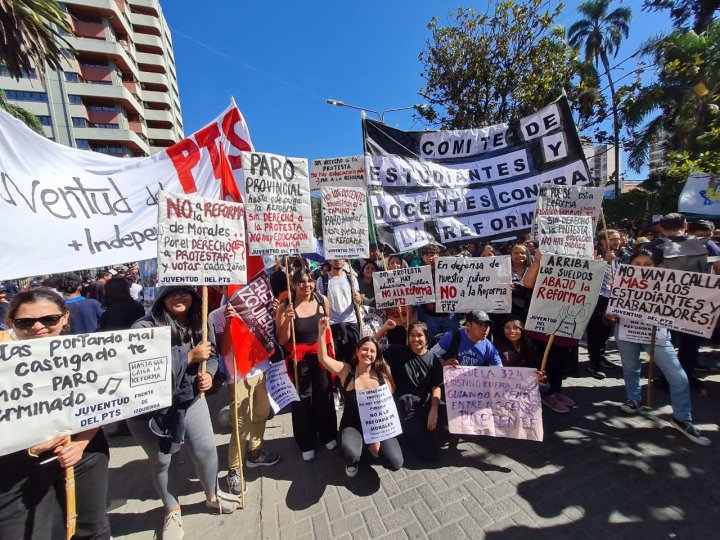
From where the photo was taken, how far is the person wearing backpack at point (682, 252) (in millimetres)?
3676

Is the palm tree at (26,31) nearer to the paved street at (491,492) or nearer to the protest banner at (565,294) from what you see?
the paved street at (491,492)

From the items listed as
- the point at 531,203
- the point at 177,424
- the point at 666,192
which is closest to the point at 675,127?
the point at 666,192

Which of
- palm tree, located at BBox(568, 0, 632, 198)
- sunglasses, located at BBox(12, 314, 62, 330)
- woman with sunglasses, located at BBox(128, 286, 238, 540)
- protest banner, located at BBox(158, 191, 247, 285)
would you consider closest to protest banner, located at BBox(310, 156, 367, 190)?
protest banner, located at BBox(158, 191, 247, 285)

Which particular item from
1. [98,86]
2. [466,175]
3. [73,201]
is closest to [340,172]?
[466,175]

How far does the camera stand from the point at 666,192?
15.8 m

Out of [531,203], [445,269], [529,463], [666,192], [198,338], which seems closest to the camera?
[198,338]

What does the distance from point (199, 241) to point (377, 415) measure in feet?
7.32

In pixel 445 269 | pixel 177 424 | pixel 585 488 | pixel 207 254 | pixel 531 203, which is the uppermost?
pixel 531 203

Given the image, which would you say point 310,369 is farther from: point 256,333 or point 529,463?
point 529,463

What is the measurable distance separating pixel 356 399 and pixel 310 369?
0.60 metres

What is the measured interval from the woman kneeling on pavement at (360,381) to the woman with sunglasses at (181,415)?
1.04 meters

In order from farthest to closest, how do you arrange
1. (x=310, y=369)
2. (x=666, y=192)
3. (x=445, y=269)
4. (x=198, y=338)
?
(x=666, y=192) < (x=445, y=269) < (x=310, y=369) < (x=198, y=338)

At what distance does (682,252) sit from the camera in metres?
3.71

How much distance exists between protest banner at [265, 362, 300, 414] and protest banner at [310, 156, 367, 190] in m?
2.35
